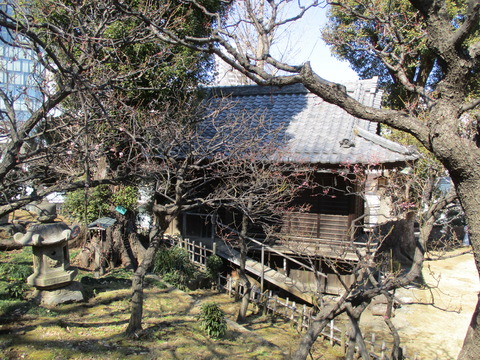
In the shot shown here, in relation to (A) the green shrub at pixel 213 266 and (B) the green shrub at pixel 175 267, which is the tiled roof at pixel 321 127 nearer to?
(A) the green shrub at pixel 213 266

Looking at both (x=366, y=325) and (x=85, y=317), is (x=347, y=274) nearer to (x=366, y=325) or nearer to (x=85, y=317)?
(x=366, y=325)

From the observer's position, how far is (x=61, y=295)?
26.6ft

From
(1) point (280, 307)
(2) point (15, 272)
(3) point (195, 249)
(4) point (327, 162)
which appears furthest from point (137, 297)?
(3) point (195, 249)

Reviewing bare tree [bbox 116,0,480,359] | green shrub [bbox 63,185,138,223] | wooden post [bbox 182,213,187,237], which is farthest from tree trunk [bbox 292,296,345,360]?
wooden post [bbox 182,213,187,237]

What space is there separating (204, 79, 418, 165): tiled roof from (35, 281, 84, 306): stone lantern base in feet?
18.6

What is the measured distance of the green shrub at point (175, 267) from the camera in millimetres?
10836

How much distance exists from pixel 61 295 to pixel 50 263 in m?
0.76

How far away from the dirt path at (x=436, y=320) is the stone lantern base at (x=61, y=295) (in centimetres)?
701

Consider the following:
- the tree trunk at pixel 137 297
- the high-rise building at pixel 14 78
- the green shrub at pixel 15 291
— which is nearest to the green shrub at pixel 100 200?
the green shrub at pixel 15 291

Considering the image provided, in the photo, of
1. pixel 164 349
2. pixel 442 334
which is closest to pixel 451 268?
pixel 442 334

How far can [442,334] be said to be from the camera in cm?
971

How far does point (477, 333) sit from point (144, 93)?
30.9ft

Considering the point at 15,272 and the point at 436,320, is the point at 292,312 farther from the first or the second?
the point at 15,272

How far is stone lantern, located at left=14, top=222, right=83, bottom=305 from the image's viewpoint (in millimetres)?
7762
